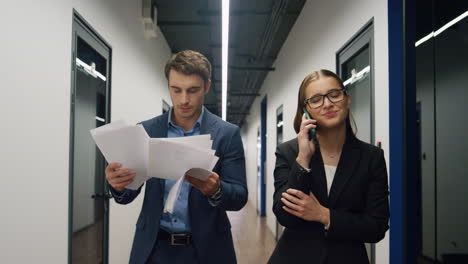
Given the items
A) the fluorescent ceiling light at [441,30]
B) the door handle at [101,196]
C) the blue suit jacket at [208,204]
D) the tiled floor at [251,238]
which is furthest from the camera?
the tiled floor at [251,238]

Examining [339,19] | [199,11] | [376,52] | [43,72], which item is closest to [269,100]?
[199,11]

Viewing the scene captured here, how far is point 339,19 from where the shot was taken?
296 centimetres

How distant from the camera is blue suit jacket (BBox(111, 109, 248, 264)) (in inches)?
50.6

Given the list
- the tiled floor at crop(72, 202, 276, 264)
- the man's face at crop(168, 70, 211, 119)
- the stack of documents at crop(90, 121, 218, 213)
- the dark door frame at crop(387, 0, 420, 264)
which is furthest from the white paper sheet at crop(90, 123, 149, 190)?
the tiled floor at crop(72, 202, 276, 264)

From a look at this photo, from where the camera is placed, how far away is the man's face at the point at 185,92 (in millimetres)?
1385

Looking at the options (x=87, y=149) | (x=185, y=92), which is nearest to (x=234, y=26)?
(x=87, y=149)

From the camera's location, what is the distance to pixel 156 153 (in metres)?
1.12

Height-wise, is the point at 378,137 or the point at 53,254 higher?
the point at 378,137

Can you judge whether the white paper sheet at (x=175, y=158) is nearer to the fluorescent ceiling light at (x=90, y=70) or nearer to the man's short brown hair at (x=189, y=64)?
the man's short brown hair at (x=189, y=64)

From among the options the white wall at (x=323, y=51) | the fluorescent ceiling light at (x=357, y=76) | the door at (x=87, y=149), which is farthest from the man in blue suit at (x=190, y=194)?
the fluorescent ceiling light at (x=357, y=76)

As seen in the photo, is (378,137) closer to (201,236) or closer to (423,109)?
(423,109)

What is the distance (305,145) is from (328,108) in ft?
0.57

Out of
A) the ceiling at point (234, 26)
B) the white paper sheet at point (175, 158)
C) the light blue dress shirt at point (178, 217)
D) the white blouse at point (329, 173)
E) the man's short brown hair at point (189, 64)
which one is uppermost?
the ceiling at point (234, 26)

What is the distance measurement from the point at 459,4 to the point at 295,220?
1.01 metres
